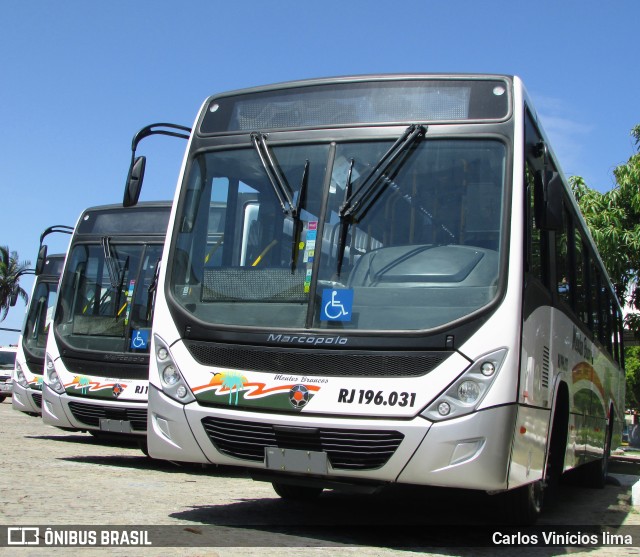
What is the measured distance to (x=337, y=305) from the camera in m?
6.22

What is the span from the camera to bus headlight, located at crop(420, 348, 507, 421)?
227 inches

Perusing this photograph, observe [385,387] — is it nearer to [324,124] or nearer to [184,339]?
[184,339]

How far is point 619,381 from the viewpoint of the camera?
1452cm

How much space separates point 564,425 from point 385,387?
2585mm

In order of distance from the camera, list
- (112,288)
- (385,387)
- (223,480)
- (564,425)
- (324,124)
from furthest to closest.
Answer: (112,288) < (223,480) < (564,425) < (324,124) < (385,387)

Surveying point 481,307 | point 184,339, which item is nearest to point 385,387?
point 481,307

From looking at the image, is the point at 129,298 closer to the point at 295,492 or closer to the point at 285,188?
the point at 295,492

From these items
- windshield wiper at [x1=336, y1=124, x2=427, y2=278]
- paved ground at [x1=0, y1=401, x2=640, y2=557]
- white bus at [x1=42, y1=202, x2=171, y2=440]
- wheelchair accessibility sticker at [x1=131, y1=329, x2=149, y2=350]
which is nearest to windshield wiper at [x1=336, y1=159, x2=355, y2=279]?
windshield wiper at [x1=336, y1=124, x2=427, y2=278]

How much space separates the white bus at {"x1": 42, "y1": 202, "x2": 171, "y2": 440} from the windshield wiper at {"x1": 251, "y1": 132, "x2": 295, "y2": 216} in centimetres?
442

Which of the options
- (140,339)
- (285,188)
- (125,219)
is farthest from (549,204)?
(125,219)

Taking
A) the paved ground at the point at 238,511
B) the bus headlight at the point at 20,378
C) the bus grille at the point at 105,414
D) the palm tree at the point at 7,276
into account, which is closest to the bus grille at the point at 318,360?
the paved ground at the point at 238,511

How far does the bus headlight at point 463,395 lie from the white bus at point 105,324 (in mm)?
5568

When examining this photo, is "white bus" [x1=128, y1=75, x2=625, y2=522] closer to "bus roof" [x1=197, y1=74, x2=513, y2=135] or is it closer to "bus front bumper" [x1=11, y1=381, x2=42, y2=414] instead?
"bus roof" [x1=197, y1=74, x2=513, y2=135]

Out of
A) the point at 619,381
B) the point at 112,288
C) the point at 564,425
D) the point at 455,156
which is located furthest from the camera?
the point at 619,381
